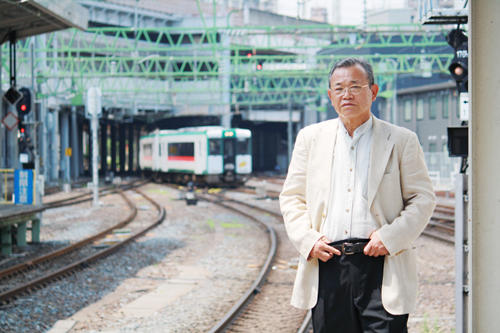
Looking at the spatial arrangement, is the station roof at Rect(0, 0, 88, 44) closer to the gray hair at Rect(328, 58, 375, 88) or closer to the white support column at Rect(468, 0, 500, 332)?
the gray hair at Rect(328, 58, 375, 88)

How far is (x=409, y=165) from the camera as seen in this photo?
9.86 ft

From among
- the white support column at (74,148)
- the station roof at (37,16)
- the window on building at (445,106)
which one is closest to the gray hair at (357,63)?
the station roof at (37,16)

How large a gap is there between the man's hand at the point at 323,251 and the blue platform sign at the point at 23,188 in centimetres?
1081

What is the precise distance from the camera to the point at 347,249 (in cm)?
295

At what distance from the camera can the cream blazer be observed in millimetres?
2912

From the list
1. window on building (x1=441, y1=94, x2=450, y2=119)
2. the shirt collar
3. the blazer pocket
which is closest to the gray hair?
the shirt collar

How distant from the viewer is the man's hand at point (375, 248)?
2875mm

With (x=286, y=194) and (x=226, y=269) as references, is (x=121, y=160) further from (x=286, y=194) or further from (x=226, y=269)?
(x=286, y=194)

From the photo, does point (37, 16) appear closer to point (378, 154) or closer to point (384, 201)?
point (378, 154)

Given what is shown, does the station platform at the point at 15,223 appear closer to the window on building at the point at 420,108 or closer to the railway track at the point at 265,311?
the railway track at the point at 265,311

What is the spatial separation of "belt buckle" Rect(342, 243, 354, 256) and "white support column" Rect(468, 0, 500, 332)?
536mm

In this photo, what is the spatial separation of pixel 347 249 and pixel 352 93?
2.46 ft

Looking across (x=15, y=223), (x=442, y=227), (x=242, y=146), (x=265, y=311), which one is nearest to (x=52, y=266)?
(x=15, y=223)

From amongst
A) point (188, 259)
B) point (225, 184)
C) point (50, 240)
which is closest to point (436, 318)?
point (188, 259)
